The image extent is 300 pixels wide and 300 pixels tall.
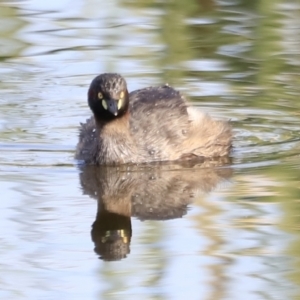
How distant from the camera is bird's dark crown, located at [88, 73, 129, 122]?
10008mm

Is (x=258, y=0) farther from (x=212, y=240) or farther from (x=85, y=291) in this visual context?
(x=85, y=291)

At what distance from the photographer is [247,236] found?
306 inches

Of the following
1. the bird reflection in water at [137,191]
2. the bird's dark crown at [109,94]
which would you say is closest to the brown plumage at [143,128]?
the bird's dark crown at [109,94]

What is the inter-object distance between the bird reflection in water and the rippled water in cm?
2

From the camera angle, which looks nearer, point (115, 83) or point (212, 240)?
point (212, 240)

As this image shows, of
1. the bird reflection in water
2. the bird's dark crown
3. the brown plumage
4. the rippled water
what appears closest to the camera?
the rippled water

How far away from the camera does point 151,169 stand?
392 inches

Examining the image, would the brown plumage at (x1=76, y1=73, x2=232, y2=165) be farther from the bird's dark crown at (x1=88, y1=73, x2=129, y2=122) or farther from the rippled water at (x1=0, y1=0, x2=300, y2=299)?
the rippled water at (x1=0, y1=0, x2=300, y2=299)

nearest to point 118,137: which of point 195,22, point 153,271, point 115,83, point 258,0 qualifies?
point 115,83

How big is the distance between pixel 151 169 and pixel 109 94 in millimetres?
702

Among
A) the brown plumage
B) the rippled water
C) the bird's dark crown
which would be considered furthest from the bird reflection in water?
the bird's dark crown

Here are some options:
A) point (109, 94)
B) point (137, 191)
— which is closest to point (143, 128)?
point (109, 94)

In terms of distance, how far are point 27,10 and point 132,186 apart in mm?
6822

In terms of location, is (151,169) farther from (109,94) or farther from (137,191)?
(137,191)
